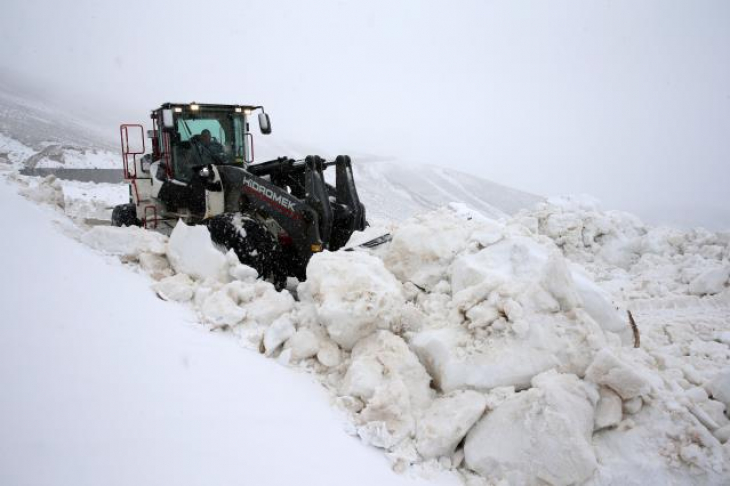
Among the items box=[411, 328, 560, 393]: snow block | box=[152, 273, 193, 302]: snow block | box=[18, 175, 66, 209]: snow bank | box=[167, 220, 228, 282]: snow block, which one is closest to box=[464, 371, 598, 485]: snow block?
box=[411, 328, 560, 393]: snow block

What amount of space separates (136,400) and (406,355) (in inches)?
69.2

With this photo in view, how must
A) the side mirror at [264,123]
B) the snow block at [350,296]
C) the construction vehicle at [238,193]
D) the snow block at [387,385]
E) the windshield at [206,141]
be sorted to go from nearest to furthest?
the snow block at [387,385]
the snow block at [350,296]
the construction vehicle at [238,193]
the windshield at [206,141]
the side mirror at [264,123]

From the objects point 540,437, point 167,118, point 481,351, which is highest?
point 167,118

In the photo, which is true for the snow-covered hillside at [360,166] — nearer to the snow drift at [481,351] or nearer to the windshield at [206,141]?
the windshield at [206,141]

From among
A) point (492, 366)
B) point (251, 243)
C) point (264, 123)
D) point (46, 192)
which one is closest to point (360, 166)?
point (264, 123)

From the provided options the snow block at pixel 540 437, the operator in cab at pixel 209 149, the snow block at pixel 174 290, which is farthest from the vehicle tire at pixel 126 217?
the snow block at pixel 540 437

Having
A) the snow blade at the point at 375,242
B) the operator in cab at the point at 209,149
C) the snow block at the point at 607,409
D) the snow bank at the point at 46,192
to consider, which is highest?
the operator in cab at the point at 209,149

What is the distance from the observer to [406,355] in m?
3.18

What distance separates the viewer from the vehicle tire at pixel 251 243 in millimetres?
5230

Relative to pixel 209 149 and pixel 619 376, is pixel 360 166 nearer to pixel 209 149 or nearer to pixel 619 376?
pixel 209 149

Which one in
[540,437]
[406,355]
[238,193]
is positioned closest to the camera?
[540,437]

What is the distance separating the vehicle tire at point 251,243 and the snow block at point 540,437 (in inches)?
130

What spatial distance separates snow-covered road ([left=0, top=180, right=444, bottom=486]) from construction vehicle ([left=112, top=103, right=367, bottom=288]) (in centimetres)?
203

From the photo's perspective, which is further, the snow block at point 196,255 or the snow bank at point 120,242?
the snow bank at point 120,242
